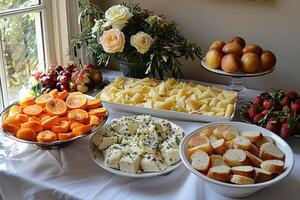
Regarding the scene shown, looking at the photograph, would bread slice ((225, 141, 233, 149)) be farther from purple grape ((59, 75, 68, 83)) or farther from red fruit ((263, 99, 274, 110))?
purple grape ((59, 75, 68, 83))

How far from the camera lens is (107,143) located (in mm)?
884

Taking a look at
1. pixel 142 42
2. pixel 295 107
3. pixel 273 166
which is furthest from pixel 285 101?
pixel 142 42

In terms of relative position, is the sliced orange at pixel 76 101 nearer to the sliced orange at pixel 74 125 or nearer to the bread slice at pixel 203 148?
the sliced orange at pixel 74 125

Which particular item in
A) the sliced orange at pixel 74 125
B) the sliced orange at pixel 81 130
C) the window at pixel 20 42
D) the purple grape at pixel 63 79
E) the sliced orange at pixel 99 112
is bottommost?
the sliced orange at pixel 81 130

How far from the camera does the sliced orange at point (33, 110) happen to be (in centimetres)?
94

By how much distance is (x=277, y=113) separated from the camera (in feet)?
3.21

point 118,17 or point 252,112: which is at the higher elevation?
point 118,17

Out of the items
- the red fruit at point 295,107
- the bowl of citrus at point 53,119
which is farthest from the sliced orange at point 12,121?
the red fruit at point 295,107

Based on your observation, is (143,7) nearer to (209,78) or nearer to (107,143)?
(209,78)

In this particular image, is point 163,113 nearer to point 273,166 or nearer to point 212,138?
point 212,138

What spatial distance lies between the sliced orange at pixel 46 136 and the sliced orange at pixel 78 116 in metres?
0.07

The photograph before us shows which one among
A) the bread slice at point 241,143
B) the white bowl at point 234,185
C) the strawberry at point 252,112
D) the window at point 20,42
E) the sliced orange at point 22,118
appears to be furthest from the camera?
the window at point 20,42

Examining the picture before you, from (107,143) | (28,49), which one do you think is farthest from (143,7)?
(107,143)

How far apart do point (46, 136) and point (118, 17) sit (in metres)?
0.51
